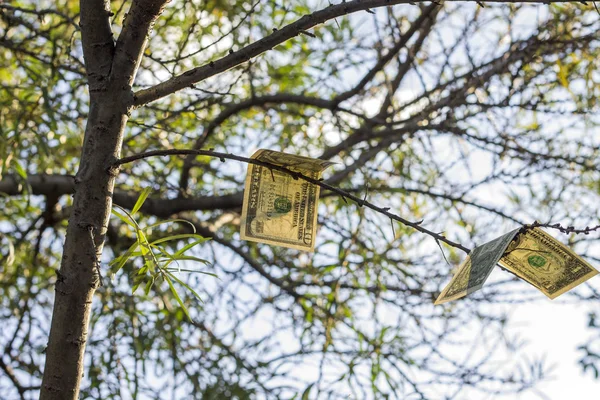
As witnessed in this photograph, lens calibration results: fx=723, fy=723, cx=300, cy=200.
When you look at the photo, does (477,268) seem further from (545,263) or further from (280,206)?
(280,206)

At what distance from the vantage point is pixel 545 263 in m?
0.76

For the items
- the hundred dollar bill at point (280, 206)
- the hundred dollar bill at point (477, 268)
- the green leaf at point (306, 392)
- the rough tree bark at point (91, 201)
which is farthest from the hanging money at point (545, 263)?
the green leaf at point (306, 392)

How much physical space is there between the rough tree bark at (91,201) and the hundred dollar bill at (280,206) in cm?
15

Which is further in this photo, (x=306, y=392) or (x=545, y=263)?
(x=306, y=392)

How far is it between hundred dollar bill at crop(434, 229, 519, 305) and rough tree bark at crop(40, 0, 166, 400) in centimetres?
36

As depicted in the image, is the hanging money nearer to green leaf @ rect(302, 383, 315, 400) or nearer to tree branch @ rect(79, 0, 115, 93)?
tree branch @ rect(79, 0, 115, 93)

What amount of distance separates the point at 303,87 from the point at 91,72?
124cm

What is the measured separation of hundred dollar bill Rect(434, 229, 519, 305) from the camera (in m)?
0.68

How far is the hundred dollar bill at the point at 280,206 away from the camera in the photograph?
768mm

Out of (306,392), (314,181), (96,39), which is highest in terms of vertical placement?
(96,39)

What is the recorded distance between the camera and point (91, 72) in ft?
2.37

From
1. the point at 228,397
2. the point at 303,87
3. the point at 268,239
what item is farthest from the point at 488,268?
the point at 303,87

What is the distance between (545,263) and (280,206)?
0.29 m

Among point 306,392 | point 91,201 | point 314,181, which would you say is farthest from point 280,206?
point 306,392
